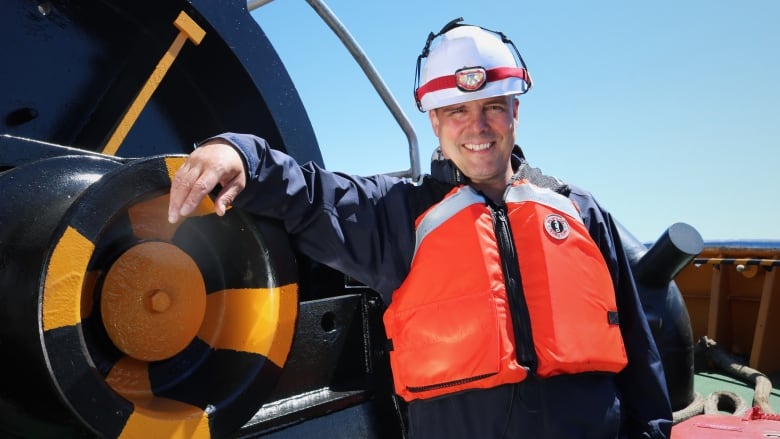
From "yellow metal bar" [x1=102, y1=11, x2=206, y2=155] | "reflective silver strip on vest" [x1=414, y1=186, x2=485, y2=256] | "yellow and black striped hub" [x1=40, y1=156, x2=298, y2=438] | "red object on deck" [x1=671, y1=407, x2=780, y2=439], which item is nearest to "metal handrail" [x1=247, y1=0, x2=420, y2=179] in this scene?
"yellow metal bar" [x1=102, y1=11, x2=206, y2=155]

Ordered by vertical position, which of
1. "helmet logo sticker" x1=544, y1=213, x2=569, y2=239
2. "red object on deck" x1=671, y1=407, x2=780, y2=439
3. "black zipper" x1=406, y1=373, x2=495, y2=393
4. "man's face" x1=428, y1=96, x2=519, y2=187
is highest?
"man's face" x1=428, y1=96, x2=519, y2=187

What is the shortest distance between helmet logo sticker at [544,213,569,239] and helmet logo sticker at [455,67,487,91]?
476mm

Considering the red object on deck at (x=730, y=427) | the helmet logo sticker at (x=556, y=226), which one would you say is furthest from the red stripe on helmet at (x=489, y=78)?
the red object on deck at (x=730, y=427)

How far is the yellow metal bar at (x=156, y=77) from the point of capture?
240cm

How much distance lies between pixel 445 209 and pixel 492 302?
34 cm

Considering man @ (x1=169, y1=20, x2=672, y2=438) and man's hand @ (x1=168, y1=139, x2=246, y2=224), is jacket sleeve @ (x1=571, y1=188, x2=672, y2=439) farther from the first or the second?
man's hand @ (x1=168, y1=139, x2=246, y2=224)

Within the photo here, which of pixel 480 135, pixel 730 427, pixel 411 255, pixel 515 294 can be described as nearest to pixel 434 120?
pixel 480 135

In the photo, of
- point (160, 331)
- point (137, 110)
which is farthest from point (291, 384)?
point (137, 110)

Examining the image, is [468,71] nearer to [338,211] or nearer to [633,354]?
[338,211]

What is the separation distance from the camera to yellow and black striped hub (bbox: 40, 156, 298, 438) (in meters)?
1.43

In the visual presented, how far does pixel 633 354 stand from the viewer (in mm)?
2146

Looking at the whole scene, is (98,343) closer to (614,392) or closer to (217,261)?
(217,261)

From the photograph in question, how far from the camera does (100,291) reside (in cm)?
168

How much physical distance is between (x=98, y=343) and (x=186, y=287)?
0.87ft
